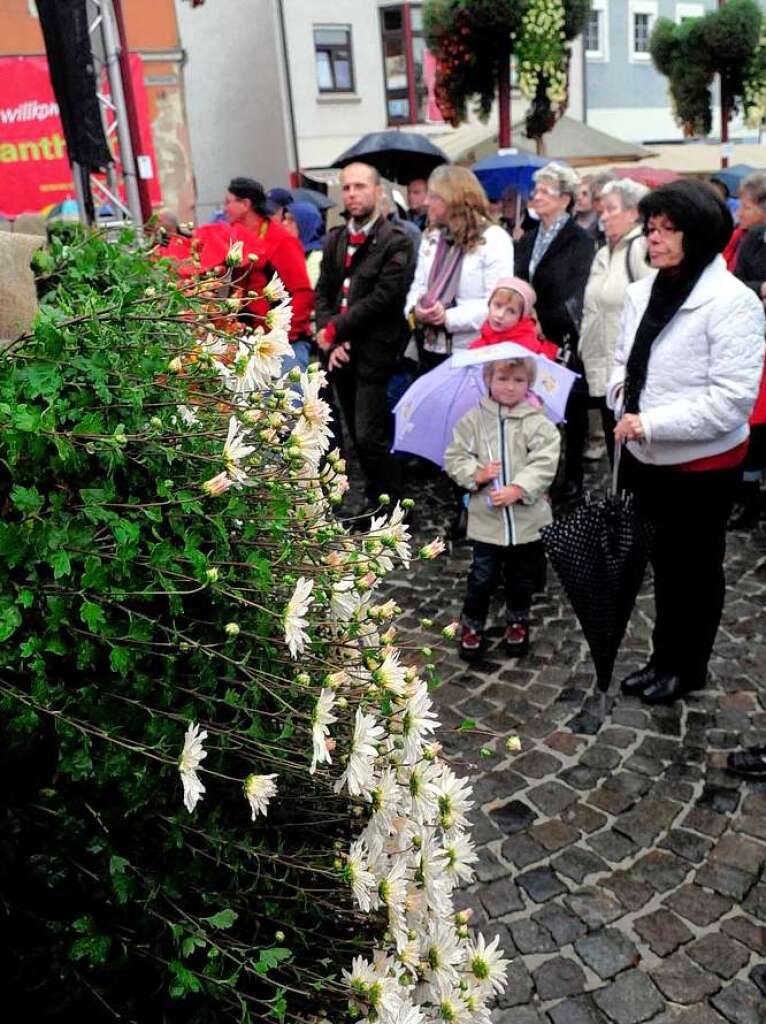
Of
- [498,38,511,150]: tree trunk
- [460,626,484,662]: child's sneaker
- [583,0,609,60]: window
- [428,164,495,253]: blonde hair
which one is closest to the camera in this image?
[460,626,484,662]: child's sneaker

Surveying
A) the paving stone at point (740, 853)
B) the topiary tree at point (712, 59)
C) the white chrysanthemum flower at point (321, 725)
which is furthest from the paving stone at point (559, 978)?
the topiary tree at point (712, 59)

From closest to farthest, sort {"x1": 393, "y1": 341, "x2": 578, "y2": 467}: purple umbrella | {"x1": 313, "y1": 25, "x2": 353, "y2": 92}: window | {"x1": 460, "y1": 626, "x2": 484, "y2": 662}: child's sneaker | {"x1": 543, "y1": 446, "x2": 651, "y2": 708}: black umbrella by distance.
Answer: {"x1": 543, "y1": 446, "x2": 651, "y2": 708}: black umbrella < {"x1": 460, "y1": 626, "x2": 484, "y2": 662}: child's sneaker < {"x1": 393, "y1": 341, "x2": 578, "y2": 467}: purple umbrella < {"x1": 313, "y1": 25, "x2": 353, "y2": 92}: window

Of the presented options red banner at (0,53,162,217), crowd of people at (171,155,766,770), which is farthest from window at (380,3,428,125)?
crowd of people at (171,155,766,770)

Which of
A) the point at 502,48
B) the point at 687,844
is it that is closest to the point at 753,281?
the point at 687,844

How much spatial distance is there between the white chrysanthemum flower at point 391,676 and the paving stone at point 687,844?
2050mm

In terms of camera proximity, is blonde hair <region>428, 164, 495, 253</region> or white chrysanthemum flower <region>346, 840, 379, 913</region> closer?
white chrysanthemum flower <region>346, 840, 379, 913</region>

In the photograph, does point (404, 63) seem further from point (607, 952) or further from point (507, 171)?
point (607, 952)

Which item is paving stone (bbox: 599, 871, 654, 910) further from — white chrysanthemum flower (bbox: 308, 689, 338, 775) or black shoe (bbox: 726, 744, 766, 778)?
white chrysanthemum flower (bbox: 308, 689, 338, 775)

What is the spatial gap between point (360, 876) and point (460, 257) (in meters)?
4.70

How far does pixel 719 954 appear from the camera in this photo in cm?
266

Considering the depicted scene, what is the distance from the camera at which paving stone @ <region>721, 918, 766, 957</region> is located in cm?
268

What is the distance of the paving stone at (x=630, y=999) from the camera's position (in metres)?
2.48

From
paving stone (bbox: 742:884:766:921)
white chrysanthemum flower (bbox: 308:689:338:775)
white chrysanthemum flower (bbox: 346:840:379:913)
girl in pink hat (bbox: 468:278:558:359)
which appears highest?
white chrysanthemum flower (bbox: 308:689:338:775)

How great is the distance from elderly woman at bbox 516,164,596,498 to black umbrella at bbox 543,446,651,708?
2721mm
